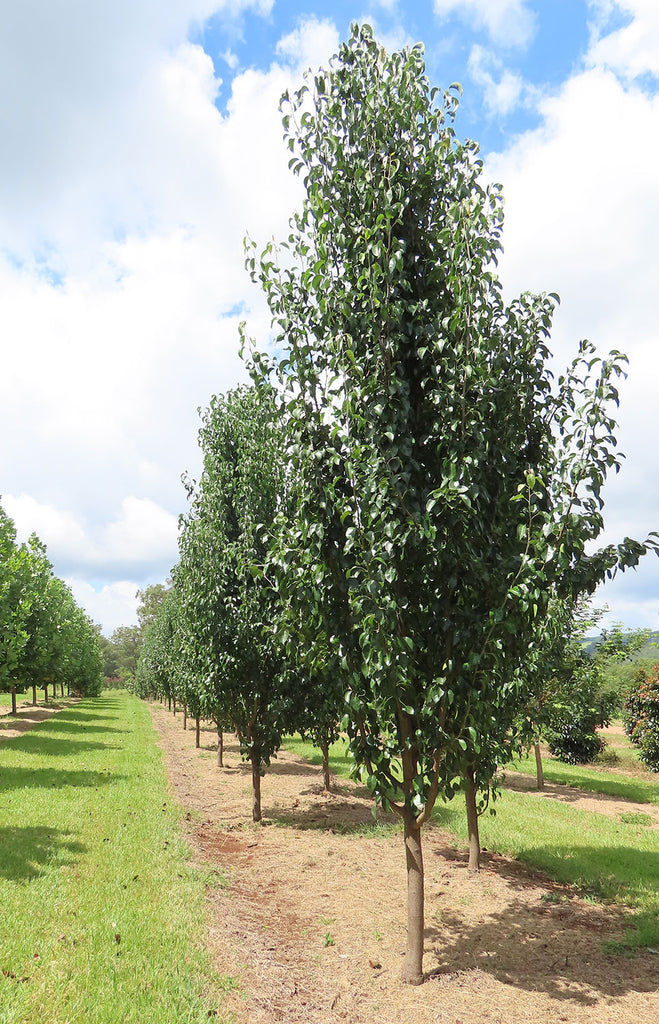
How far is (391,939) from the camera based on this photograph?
24.1ft

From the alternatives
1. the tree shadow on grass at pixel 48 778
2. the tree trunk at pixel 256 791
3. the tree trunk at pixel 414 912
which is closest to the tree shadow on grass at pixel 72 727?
the tree shadow on grass at pixel 48 778

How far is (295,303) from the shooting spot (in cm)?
669

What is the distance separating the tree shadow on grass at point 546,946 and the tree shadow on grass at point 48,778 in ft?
38.0

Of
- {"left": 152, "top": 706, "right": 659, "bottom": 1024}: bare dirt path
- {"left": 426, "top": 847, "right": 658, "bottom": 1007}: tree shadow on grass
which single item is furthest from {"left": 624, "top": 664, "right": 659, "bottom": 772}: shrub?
{"left": 426, "top": 847, "right": 658, "bottom": 1007}: tree shadow on grass

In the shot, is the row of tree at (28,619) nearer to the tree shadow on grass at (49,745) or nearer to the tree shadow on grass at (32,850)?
the tree shadow on grass at (49,745)

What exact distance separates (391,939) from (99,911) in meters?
3.59

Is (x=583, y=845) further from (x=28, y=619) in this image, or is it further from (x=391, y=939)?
(x=28, y=619)

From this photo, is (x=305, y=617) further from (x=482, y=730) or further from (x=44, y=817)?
(x=44, y=817)

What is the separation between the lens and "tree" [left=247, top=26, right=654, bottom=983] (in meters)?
5.45

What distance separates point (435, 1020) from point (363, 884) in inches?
164

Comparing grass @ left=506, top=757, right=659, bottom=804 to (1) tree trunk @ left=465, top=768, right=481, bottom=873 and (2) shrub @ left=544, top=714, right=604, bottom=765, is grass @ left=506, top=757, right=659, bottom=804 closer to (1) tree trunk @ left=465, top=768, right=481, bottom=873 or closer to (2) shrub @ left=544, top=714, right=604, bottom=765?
(2) shrub @ left=544, top=714, right=604, bottom=765

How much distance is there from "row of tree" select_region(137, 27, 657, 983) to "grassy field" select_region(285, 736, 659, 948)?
127 cm

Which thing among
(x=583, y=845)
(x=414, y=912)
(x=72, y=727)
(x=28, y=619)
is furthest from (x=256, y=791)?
(x=72, y=727)

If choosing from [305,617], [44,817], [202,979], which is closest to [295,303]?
[305,617]
